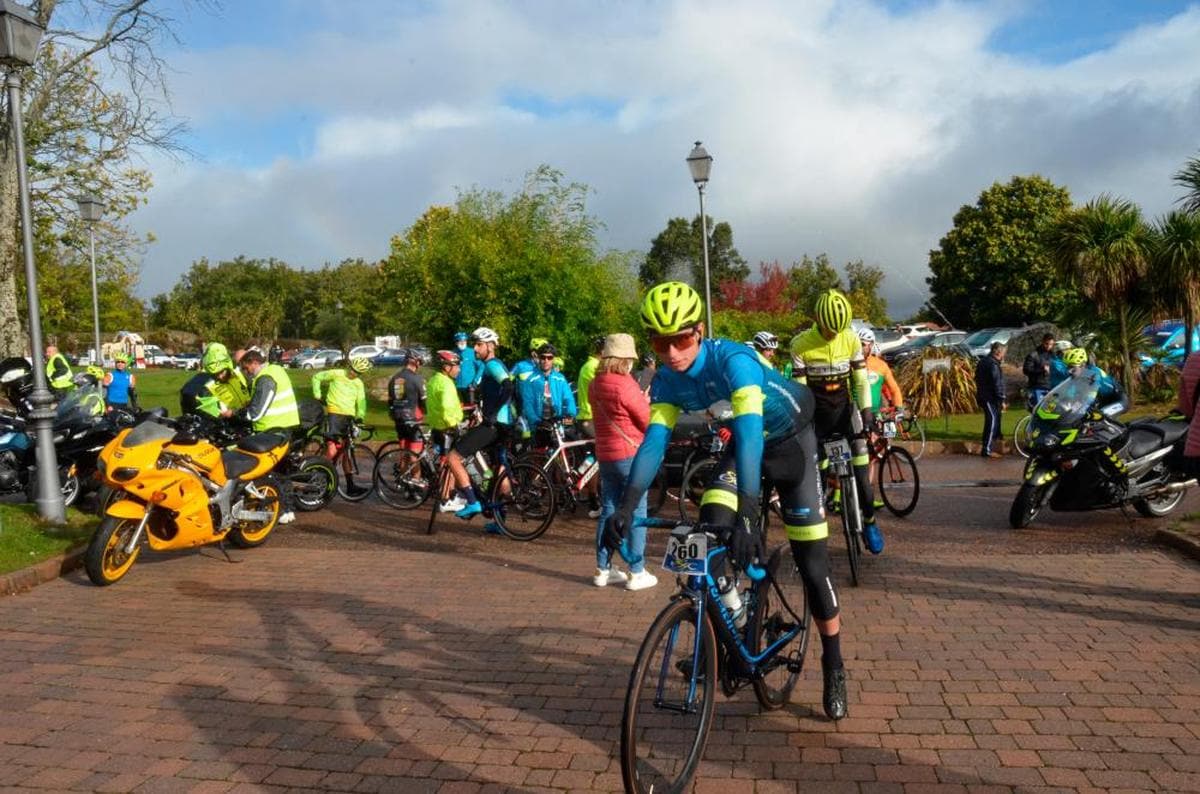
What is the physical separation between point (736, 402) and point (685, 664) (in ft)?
3.28

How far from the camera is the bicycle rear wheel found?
4250 millimetres

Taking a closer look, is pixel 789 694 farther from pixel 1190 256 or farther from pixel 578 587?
pixel 1190 256

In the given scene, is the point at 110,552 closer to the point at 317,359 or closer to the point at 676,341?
the point at 676,341

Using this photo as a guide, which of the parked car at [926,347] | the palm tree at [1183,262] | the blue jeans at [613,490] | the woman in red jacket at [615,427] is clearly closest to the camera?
the blue jeans at [613,490]

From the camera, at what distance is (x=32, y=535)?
8.66 m

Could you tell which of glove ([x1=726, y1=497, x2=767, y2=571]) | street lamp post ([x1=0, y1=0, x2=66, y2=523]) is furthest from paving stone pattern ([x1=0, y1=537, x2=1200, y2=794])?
street lamp post ([x1=0, y1=0, x2=66, y2=523])

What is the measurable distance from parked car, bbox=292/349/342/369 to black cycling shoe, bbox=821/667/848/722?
5384cm

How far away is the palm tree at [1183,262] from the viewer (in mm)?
17344

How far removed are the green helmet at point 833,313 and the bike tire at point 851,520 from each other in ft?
3.93

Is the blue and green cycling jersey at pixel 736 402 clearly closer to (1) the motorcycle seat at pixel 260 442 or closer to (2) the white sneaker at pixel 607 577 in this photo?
(2) the white sneaker at pixel 607 577

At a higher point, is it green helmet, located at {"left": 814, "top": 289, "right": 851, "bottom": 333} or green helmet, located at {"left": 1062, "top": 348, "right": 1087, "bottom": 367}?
green helmet, located at {"left": 814, "top": 289, "right": 851, "bottom": 333}

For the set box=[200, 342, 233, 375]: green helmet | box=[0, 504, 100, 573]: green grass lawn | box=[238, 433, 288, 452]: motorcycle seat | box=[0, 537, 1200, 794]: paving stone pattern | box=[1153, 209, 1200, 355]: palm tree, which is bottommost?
box=[0, 537, 1200, 794]: paving stone pattern

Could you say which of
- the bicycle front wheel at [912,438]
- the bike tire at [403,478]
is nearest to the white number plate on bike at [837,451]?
the bike tire at [403,478]

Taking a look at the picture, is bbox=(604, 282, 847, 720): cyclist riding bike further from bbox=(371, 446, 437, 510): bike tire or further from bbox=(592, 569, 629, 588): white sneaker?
bbox=(371, 446, 437, 510): bike tire
